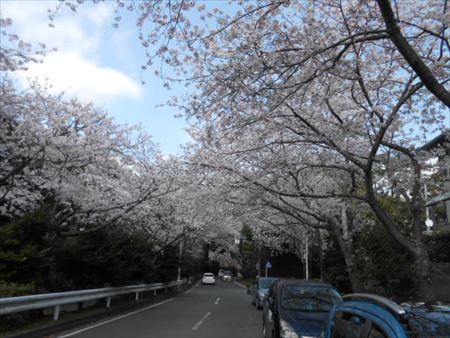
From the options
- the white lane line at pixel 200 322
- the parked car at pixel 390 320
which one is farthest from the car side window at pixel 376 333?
the white lane line at pixel 200 322

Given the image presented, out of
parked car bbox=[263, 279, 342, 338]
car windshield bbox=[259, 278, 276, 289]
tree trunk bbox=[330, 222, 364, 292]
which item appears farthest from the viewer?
car windshield bbox=[259, 278, 276, 289]

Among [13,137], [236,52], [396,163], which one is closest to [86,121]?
[13,137]

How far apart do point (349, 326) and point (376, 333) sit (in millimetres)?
630

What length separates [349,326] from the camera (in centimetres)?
412

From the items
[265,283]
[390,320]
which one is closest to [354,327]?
[390,320]

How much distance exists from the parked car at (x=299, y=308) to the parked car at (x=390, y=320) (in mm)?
4344

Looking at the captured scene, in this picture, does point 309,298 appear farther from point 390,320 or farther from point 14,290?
point 14,290

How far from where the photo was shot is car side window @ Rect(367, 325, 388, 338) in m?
3.42

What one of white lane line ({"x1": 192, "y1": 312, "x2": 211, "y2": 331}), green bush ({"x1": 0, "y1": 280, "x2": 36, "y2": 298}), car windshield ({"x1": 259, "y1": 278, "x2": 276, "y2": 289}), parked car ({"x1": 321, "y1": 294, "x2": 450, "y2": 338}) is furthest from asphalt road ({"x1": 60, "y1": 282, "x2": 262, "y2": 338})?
parked car ({"x1": 321, "y1": 294, "x2": 450, "y2": 338})

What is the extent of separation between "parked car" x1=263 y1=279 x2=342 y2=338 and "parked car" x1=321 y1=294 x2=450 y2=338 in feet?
14.3

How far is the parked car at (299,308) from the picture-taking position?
27.9 feet

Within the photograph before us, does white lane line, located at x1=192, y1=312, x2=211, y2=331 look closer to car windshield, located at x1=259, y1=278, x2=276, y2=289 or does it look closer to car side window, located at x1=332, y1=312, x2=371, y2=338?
car windshield, located at x1=259, y1=278, x2=276, y2=289

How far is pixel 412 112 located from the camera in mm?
12914

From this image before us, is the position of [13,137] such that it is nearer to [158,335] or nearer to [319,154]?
[158,335]
